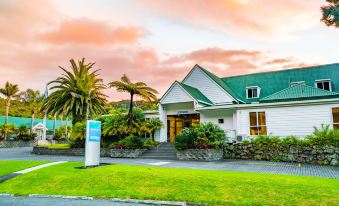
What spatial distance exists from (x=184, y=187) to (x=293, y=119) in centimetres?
1368

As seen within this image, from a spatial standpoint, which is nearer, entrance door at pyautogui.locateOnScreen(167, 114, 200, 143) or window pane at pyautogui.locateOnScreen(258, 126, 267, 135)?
window pane at pyautogui.locateOnScreen(258, 126, 267, 135)

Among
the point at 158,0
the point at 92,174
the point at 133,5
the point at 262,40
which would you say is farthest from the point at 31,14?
the point at 262,40

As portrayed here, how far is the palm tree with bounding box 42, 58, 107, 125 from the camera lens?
89.9 ft

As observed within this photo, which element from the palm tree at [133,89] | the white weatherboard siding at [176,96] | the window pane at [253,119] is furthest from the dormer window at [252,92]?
the palm tree at [133,89]

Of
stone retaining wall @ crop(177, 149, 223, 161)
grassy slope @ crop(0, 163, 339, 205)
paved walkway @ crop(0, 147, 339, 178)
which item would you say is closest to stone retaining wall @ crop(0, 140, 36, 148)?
paved walkway @ crop(0, 147, 339, 178)

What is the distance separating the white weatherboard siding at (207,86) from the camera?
25.0 metres

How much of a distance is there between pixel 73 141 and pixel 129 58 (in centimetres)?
1020

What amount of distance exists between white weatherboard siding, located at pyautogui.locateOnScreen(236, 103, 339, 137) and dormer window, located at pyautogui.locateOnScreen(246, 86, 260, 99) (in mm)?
6909

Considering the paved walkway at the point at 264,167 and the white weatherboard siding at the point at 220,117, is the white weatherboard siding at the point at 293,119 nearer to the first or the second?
the white weatherboard siding at the point at 220,117

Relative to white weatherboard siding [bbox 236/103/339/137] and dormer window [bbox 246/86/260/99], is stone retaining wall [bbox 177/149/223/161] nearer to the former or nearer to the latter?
white weatherboard siding [bbox 236/103/339/137]

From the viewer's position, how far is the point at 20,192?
337 inches

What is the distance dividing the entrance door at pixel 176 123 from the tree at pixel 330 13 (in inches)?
563

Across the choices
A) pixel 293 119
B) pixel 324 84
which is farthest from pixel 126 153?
pixel 324 84

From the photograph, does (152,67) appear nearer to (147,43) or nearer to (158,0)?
(147,43)
